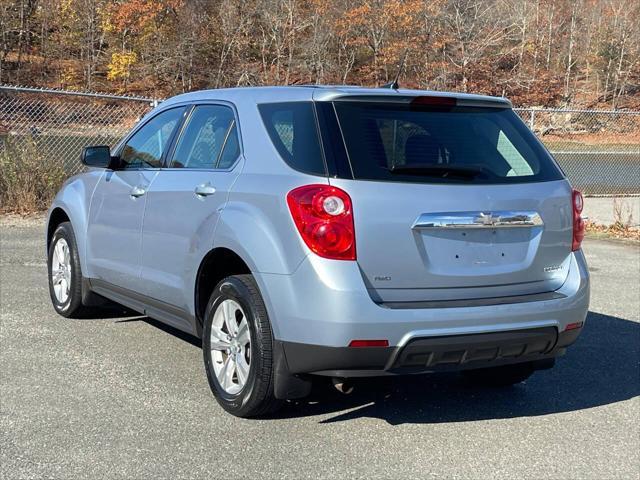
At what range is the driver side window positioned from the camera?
208 inches

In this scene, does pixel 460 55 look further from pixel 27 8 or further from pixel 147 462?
pixel 147 462

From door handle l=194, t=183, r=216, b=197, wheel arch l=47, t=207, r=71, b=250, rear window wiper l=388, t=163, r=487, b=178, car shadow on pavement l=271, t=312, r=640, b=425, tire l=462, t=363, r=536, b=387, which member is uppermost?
rear window wiper l=388, t=163, r=487, b=178

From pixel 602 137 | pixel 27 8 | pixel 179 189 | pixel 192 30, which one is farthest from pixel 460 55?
pixel 179 189

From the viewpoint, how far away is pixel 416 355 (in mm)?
3803

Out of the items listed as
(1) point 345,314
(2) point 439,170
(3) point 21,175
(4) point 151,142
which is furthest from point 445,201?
(3) point 21,175

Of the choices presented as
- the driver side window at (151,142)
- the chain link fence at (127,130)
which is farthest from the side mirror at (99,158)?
the chain link fence at (127,130)

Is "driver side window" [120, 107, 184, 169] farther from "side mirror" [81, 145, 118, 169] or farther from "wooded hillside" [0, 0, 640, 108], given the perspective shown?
"wooded hillside" [0, 0, 640, 108]

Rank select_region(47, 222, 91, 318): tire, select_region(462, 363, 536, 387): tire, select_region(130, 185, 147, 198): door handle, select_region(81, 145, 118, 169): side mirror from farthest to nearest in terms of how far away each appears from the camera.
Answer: select_region(47, 222, 91, 318): tire
select_region(81, 145, 118, 169): side mirror
select_region(130, 185, 147, 198): door handle
select_region(462, 363, 536, 387): tire

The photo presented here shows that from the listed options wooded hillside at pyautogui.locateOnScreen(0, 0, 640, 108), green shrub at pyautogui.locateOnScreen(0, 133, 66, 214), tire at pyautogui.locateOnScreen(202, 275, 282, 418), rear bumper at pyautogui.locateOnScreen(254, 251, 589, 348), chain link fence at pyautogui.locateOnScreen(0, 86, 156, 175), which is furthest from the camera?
wooded hillside at pyautogui.locateOnScreen(0, 0, 640, 108)

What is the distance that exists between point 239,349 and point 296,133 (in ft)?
3.89

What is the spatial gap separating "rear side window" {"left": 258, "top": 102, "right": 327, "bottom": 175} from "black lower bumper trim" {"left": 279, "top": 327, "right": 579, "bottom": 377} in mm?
863

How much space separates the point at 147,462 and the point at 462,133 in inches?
90.2

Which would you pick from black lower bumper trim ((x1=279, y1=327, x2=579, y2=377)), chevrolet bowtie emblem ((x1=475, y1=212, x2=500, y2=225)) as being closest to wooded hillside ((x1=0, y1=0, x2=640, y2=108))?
chevrolet bowtie emblem ((x1=475, y1=212, x2=500, y2=225))

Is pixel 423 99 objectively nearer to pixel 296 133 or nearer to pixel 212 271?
pixel 296 133
